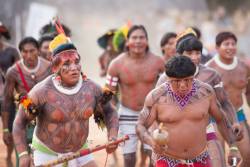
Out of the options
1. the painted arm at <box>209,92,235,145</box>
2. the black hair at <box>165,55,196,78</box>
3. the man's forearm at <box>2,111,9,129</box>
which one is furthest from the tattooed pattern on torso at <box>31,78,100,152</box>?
the man's forearm at <box>2,111,9,129</box>

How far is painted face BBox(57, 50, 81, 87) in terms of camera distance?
7.62 metres

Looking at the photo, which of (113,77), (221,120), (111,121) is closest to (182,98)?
(221,120)

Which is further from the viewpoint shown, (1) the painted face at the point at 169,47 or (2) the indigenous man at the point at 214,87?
(1) the painted face at the point at 169,47

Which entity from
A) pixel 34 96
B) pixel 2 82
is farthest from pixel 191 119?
pixel 2 82

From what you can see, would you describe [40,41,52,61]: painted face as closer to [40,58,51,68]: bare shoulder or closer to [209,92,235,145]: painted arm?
[40,58,51,68]: bare shoulder

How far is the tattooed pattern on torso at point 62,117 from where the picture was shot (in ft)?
24.9

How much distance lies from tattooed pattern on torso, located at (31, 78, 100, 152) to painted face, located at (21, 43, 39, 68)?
9.64ft

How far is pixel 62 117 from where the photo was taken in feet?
25.0

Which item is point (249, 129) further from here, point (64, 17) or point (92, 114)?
point (64, 17)

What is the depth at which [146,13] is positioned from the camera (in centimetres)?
3275

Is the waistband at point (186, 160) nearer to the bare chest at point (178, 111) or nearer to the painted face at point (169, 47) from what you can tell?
the bare chest at point (178, 111)

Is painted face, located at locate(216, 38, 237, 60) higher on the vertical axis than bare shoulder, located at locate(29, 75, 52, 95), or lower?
higher

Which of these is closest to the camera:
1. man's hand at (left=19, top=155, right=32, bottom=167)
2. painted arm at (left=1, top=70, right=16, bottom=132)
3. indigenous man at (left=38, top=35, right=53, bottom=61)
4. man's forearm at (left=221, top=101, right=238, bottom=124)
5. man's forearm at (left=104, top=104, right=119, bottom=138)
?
man's hand at (left=19, top=155, right=32, bottom=167)

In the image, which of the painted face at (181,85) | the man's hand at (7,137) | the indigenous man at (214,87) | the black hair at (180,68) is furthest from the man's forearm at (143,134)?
the man's hand at (7,137)
